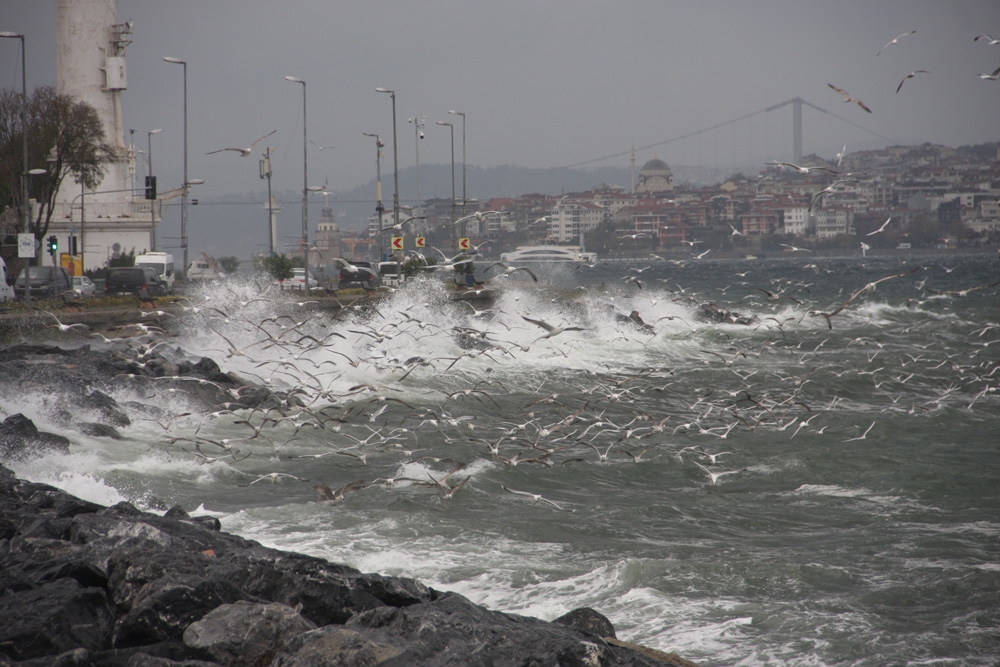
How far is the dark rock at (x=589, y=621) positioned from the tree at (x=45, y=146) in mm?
35134

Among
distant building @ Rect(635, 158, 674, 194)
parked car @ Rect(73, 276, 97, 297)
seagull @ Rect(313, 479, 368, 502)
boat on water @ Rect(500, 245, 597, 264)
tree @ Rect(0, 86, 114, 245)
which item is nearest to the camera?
seagull @ Rect(313, 479, 368, 502)

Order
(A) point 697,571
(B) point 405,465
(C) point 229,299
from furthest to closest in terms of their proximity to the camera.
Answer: (C) point 229,299 → (B) point 405,465 → (A) point 697,571

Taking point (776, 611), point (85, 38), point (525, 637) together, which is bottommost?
point (776, 611)

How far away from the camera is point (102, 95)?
48.1 metres

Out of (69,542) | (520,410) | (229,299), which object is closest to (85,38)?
(229,299)

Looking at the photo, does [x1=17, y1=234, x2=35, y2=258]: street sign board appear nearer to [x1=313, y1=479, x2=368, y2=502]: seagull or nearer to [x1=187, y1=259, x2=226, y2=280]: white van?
[x1=313, y1=479, x2=368, y2=502]: seagull

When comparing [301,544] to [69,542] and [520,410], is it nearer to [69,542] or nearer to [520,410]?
[69,542]

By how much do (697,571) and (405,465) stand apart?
495 cm

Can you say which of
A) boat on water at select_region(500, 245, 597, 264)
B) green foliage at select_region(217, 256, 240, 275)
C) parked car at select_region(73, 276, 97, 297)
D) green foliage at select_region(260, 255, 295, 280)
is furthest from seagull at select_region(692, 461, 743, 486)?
boat on water at select_region(500, 245, 597, 264)

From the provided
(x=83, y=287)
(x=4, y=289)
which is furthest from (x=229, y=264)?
(x=4, y=289)

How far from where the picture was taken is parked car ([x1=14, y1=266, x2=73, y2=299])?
95.7ft

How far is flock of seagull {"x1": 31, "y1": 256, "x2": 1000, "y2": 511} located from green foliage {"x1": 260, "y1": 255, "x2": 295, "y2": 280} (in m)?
7.90

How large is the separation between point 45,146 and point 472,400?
91.3 feet

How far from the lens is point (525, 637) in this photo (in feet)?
17.5
